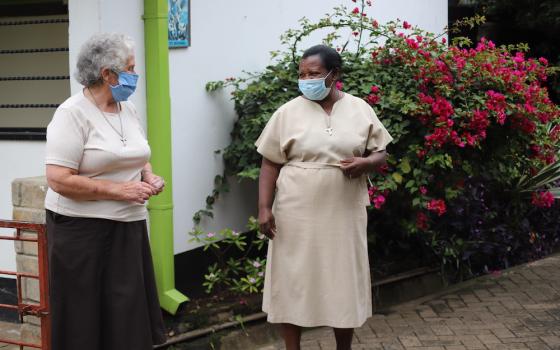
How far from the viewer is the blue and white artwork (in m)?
5.54

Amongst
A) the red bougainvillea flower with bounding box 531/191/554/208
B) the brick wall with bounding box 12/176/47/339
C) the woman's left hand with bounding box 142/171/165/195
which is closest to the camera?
the woman's left hand with bounding box 142/171/165/195

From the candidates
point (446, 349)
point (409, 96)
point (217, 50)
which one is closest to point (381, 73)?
point (409, 96)

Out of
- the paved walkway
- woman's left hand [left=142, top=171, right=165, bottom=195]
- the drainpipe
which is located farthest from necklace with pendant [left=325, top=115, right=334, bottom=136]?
the paved walkway

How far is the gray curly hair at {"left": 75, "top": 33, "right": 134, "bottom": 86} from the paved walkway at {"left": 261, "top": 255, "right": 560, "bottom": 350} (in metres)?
2.36

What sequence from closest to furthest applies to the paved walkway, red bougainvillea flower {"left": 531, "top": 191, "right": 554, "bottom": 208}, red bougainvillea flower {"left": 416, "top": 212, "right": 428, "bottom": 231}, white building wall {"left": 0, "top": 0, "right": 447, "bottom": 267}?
white building wall {"left": 0, "top": 0, "right": 447, "bottom": 267} → the paved walkway → red bougainvillea flower {"left": 416, "top": 212, "right": 428, "bottom": 231} → red bougainvillea flower {"left": 531, "top": 191, "right": 554, "bottom": 208}

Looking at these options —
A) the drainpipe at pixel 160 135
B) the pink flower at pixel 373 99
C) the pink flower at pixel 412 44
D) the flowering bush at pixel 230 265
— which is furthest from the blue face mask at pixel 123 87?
the pink flower at pixel 412 44

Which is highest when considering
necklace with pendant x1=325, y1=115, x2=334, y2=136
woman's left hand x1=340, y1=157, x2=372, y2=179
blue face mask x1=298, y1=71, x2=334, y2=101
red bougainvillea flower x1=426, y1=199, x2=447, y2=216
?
blue face mask x1=298, y1=71, x2=334, y2=101

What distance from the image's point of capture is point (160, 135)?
5227 mm

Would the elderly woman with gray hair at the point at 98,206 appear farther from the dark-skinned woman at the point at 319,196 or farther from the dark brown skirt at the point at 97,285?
the dark-skinned woman at the point at 319,196

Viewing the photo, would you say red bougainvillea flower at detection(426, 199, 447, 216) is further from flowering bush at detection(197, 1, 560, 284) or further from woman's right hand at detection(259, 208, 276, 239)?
woman's right hand at detection(259, 208, 276, 239)

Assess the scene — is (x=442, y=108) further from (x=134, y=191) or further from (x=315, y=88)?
(x=134, y=191)

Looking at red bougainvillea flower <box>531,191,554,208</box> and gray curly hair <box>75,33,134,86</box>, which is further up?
gray curly hair <box>75,33,134,86</box>

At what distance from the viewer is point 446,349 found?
5.35 meters

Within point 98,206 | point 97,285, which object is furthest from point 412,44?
point 97,285
